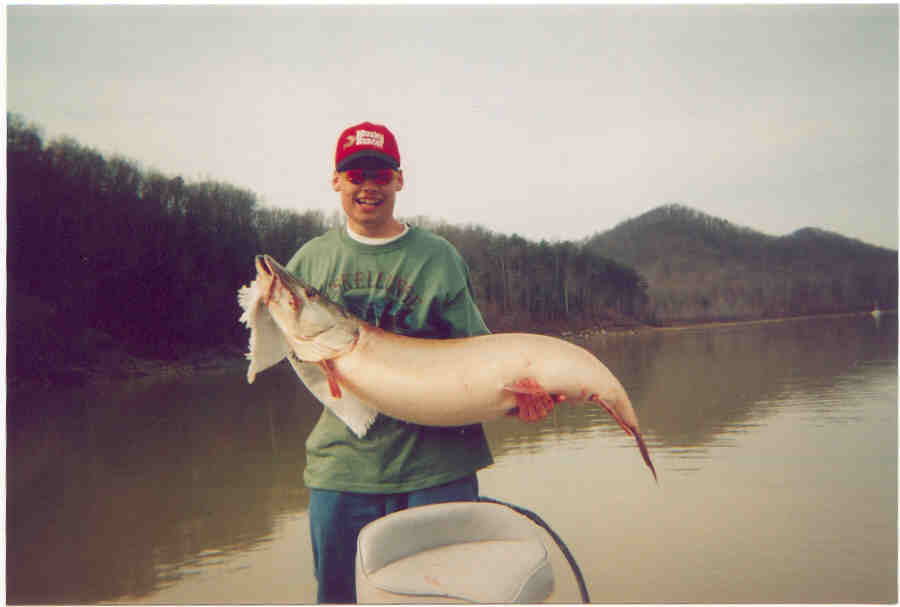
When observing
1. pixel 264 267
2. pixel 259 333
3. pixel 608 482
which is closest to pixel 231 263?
pixel 608 482

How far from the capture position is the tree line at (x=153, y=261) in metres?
3.20

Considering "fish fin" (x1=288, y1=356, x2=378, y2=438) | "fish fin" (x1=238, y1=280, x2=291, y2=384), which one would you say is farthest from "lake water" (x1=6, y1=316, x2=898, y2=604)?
"fish fin" (x1=238, y1=280, x2=291, y2=384)

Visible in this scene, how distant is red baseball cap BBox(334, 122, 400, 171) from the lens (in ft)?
5.90

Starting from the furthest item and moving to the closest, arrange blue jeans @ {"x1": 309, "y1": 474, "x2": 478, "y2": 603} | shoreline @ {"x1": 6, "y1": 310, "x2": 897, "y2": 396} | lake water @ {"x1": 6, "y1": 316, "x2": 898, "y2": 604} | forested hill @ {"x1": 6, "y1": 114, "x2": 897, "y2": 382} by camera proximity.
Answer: shoreline @ {"x1": 6, "y1": 310, "x2": 897, "y2": 396}
forested hill @ {"x1": 6, "y1": 114, "x2": 897, "y2": 382}
lake water @ {"x1": 6, "y1": 316, "x2": 898, "y2": 604}
blue jeans @ {"x1": 309, "y1": 474, "x2": 478, "y2": 603}

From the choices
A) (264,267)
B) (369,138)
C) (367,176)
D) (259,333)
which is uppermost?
(369,138)

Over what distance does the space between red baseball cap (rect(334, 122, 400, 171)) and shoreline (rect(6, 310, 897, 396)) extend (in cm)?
200

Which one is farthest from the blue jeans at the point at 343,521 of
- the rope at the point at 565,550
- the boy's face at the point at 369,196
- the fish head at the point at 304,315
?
the boy's face at the point at 369,196

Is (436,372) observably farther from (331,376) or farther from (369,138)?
(369,138)

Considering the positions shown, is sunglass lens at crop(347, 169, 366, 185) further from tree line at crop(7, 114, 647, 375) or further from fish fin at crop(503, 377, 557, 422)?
tree line at crop(7, 114, 647, 375)

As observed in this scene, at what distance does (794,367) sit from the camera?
591cm

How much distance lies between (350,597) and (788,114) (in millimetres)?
2956

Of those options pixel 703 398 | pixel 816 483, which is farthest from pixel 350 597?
pixel 703 398

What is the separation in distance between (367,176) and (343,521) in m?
0.93

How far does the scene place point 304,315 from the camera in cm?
167
